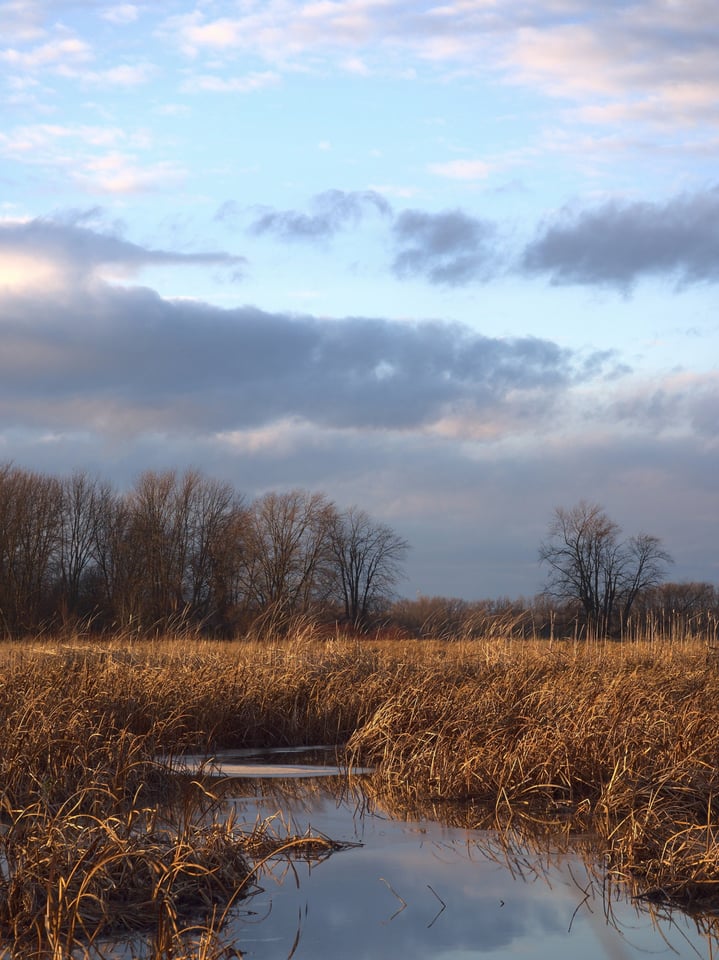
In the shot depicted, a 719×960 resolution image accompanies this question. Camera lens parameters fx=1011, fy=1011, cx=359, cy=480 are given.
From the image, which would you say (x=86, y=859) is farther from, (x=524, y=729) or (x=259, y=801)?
(x=524, y=729)

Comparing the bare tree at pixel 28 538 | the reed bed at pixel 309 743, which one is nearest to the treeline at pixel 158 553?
the bare tree at pixel 28 538

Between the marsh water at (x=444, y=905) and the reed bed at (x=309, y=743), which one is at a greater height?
the reed bed at (x=309, y=743)

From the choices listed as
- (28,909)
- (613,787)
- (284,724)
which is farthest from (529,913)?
(284,724)

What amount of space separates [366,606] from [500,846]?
144 ft

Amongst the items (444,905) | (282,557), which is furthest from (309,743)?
(282,557)

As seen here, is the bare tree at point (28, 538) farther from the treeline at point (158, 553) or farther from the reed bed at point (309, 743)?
the reed bed at point (309, 743)

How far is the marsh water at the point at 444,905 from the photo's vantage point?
446cm

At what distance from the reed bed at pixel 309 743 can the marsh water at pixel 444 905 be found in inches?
8.7

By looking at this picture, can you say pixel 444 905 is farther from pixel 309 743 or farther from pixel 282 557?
pixel 282 557

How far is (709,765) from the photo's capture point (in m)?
7.12

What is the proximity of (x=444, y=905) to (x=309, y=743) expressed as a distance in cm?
610

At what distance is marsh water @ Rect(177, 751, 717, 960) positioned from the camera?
4.46 metres

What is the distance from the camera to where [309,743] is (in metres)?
11.0

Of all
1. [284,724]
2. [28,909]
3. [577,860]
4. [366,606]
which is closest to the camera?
[28,909]
